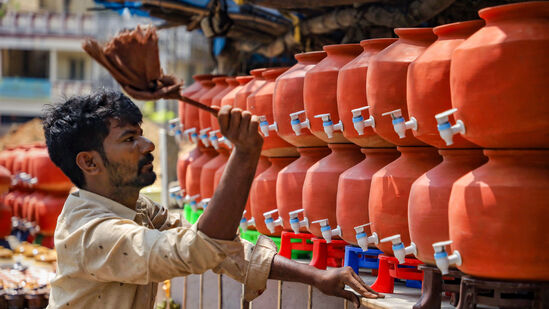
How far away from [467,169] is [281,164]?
1.51 m

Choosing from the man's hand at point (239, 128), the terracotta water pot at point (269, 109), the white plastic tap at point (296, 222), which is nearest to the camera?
the man's hand at point (239, 128)

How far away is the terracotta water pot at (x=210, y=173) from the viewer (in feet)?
14.9

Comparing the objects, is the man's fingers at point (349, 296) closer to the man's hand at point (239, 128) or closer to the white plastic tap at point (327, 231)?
the white plastic tap at point (327, 231)

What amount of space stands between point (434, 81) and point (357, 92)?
532 mm

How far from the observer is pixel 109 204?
Result: 7.84ft

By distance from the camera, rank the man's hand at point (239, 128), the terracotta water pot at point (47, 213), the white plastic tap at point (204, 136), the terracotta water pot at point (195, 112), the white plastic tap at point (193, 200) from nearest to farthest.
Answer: the man's hand at point (239, 128)
the white plastic tap at point (204, 136)
the white plastic tap at point (193, 200)
the terracotta water pot at point (195, 112)
the terracotta water pot at point (47, 213)

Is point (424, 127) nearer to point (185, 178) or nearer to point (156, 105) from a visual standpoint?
point (185, 178)

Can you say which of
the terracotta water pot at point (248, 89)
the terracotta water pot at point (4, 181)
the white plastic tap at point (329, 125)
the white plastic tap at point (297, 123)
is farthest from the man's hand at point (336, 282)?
the terracotta water pot at point (4, 181)

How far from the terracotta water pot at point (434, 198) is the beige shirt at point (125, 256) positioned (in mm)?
→ 447

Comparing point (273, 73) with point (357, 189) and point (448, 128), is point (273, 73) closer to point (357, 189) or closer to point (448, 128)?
point (357, 189)

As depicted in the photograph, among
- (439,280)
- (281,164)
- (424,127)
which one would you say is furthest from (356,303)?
(281,164)

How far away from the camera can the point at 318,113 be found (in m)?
3.19

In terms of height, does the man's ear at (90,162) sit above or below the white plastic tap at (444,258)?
above

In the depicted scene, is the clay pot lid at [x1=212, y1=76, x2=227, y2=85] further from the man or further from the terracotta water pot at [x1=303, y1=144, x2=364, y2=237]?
the man
